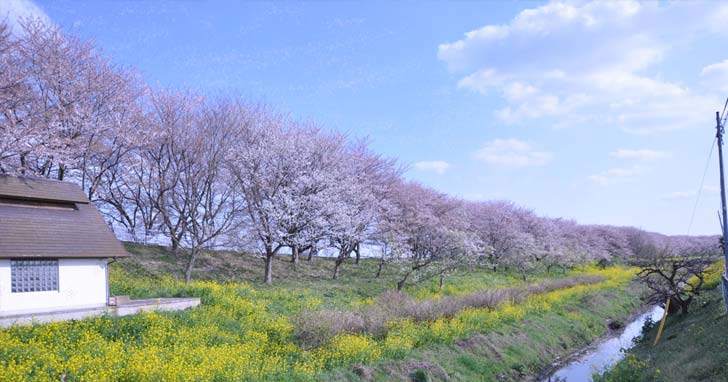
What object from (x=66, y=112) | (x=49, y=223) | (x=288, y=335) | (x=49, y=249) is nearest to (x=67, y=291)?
(x=49, y=249)

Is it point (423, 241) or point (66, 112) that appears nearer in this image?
point (66, 112)

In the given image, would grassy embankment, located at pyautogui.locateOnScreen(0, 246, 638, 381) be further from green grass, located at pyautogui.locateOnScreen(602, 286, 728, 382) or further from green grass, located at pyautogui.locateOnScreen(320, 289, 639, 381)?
green grass, located at pyautogui.locateOnScreen(602, 286, 728, 382)

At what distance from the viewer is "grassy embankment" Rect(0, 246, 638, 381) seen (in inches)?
499

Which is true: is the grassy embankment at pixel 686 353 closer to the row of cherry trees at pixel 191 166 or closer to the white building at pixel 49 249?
the row of cherry trees at pixel 191 166

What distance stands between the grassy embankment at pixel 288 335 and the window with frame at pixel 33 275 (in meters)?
2.82

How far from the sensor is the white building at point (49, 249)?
16.6 meters

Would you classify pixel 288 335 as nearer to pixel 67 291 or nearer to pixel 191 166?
pixel 67 291

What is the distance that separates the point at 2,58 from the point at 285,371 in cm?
2214

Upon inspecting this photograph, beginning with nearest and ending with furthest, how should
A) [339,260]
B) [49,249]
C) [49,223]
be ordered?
[49,249]
[49,223]
[339,260]

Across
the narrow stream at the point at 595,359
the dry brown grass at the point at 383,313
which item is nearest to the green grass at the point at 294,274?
the dry brown grass at the point at 383,313

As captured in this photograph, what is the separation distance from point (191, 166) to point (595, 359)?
2481 centimetres

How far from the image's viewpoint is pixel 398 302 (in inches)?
922

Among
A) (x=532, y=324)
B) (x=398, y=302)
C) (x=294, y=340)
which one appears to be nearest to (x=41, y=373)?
(x=294, y=340)

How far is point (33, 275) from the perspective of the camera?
17141 millimetres
